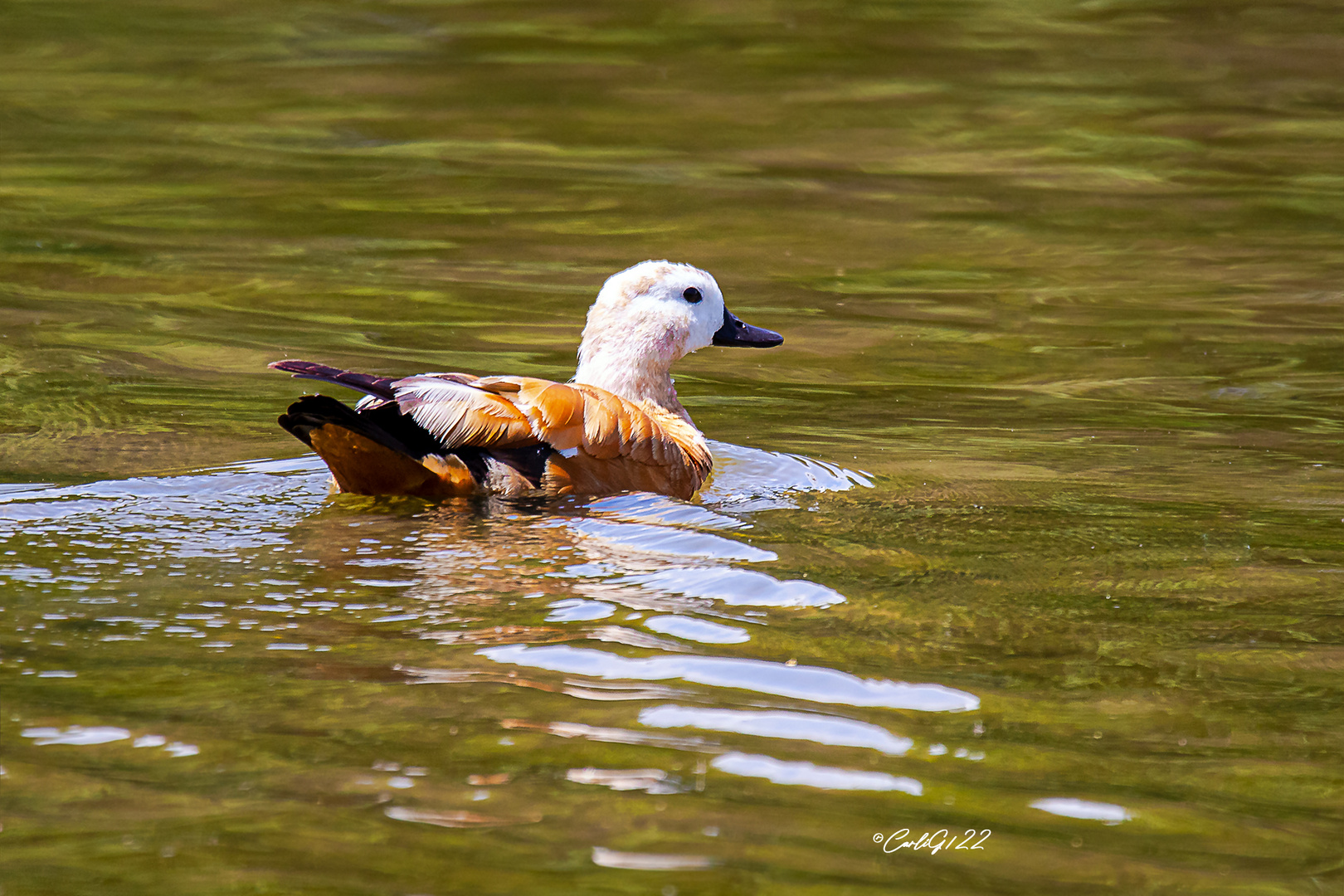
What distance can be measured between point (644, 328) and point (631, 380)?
237 millimetres

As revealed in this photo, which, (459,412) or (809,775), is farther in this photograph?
(459,412)

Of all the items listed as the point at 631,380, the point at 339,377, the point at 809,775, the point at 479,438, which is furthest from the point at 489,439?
the point at 809,775

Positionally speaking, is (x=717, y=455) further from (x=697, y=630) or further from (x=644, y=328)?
(x=697, y=630)

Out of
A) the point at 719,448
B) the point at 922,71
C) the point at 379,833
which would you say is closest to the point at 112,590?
the point at 379,833

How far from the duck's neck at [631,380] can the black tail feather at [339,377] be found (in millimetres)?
1520

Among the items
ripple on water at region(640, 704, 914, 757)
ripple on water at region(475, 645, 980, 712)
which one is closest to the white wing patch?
ripple on water at region(475, 645, 980, 712)

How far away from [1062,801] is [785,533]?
2.36m

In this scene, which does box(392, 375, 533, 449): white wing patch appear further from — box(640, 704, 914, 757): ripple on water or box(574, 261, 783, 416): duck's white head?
box(640, 704, 914, 757): ripple on water

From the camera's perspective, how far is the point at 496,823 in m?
3.33

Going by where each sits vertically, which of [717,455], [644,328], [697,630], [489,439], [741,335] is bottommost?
[717,455]

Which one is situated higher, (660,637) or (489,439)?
(489,439)

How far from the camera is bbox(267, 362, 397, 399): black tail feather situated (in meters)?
5.42

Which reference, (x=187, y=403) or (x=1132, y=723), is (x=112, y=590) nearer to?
(x=1132, y=723)

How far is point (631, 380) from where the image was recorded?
7184 mm
